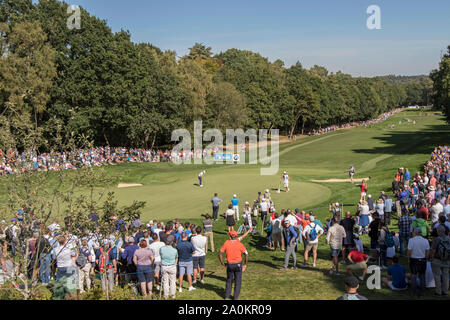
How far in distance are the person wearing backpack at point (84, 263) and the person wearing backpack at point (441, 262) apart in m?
10.8

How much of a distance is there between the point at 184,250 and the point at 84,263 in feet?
10.8

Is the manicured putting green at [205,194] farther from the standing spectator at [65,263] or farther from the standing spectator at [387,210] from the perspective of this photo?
the standing spectator at [65,263]

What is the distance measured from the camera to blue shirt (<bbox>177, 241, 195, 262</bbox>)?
13.1m

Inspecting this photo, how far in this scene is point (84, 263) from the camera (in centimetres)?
1305

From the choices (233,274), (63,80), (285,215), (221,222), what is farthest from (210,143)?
(233,274)

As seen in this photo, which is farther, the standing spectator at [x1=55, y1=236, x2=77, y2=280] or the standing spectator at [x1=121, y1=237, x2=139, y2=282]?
the standing spectator at [x1=121, y1=237, x2=139, y2=282]

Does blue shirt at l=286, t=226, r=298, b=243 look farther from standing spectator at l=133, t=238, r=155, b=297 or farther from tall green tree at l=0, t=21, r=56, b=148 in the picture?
tall green tree at l=0, t=21, r=56, b=148

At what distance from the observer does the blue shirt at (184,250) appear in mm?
13148

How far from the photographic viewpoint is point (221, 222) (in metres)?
24.5

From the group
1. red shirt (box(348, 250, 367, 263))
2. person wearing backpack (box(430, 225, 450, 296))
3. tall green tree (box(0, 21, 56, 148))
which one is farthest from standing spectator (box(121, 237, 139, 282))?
tall green tree (box(0, 21, 56, 148))

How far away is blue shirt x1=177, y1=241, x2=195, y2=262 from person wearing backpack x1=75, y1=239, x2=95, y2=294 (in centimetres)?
304

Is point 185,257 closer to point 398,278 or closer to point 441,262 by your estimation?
point 398,278
